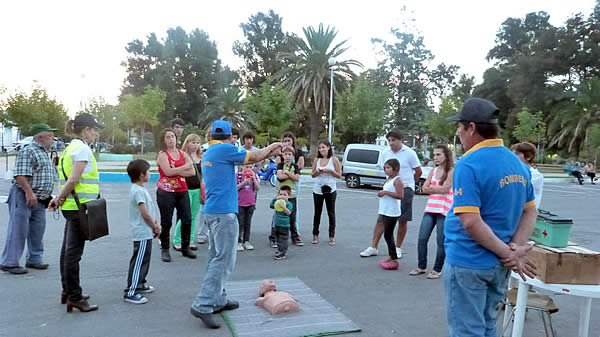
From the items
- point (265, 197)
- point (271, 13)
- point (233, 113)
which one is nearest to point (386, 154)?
point (265, 197)

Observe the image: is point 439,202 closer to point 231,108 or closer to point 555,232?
point 555,232

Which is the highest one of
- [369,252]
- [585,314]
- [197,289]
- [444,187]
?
[444,187]

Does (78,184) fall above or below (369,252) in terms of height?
above

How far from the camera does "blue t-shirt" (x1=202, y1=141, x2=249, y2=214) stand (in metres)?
4.00

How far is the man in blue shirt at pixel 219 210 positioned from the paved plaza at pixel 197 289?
0.29 m

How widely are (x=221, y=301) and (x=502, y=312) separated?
9.87 feet

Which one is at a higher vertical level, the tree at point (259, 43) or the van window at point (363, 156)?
the tree at point (259, 43)

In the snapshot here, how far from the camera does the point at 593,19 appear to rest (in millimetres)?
44594

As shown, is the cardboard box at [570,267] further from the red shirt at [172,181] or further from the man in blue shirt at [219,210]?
the red shirt at [172,181]

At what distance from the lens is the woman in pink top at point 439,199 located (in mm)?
5453

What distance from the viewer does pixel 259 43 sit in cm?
5741

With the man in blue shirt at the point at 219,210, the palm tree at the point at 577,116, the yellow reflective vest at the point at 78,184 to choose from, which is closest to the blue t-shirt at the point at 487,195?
the man in blue shirt at the point at 219,210

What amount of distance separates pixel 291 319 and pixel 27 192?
3746mm

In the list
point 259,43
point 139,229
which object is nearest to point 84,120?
point 139,229
